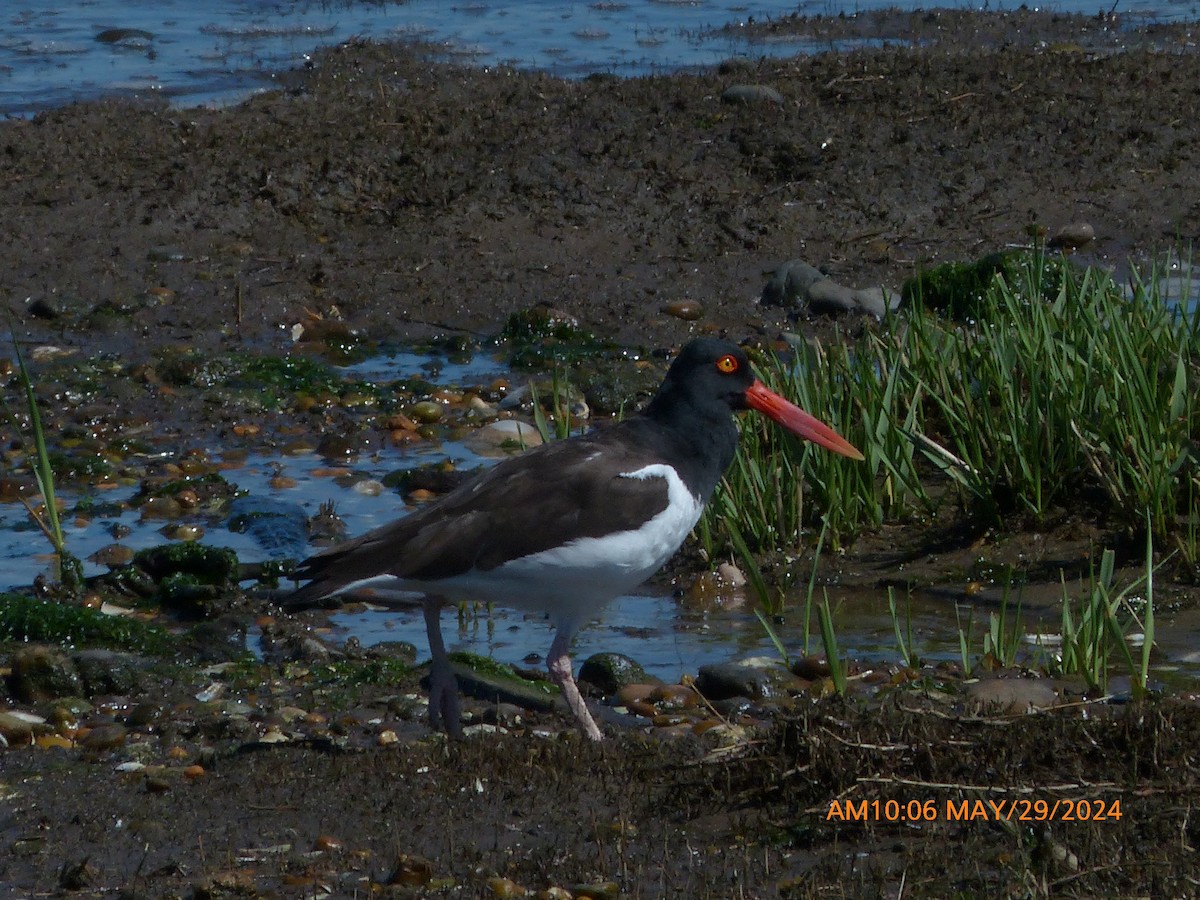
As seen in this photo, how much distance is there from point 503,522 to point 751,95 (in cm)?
738

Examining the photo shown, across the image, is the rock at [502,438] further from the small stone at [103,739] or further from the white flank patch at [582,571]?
the small stone at [103,739]

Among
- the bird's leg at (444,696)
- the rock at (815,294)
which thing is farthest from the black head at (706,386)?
the rock at (815,294)

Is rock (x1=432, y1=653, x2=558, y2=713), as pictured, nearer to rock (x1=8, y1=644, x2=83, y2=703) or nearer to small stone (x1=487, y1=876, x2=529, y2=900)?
rock (x1=8, y1=644, x2=83, y2=703)

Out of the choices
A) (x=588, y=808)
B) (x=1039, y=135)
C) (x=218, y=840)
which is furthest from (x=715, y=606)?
(x=1039, y=135)

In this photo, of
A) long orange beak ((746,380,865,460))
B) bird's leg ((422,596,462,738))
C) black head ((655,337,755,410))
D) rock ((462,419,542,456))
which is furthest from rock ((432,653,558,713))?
rock ((462,419,542,456))

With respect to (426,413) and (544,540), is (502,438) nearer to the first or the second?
(426,413)

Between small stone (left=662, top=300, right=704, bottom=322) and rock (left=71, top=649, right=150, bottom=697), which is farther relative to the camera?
small stone (left=662, top=300, right=704, bottom=322)

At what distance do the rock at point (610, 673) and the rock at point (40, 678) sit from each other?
5.47ft

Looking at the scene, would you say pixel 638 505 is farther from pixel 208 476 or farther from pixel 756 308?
pixel 756 308

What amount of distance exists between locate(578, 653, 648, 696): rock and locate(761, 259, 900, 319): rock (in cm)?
A: 411

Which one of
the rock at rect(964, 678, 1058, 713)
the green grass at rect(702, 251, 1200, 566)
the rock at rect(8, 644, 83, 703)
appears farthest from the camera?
the green grass at rect(702, 251, 1200, 566)

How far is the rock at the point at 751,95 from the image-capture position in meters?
11.8

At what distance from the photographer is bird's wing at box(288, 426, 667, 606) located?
495 centimetres

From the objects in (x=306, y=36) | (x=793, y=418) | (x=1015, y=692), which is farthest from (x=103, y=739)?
(x=306, y=36)
